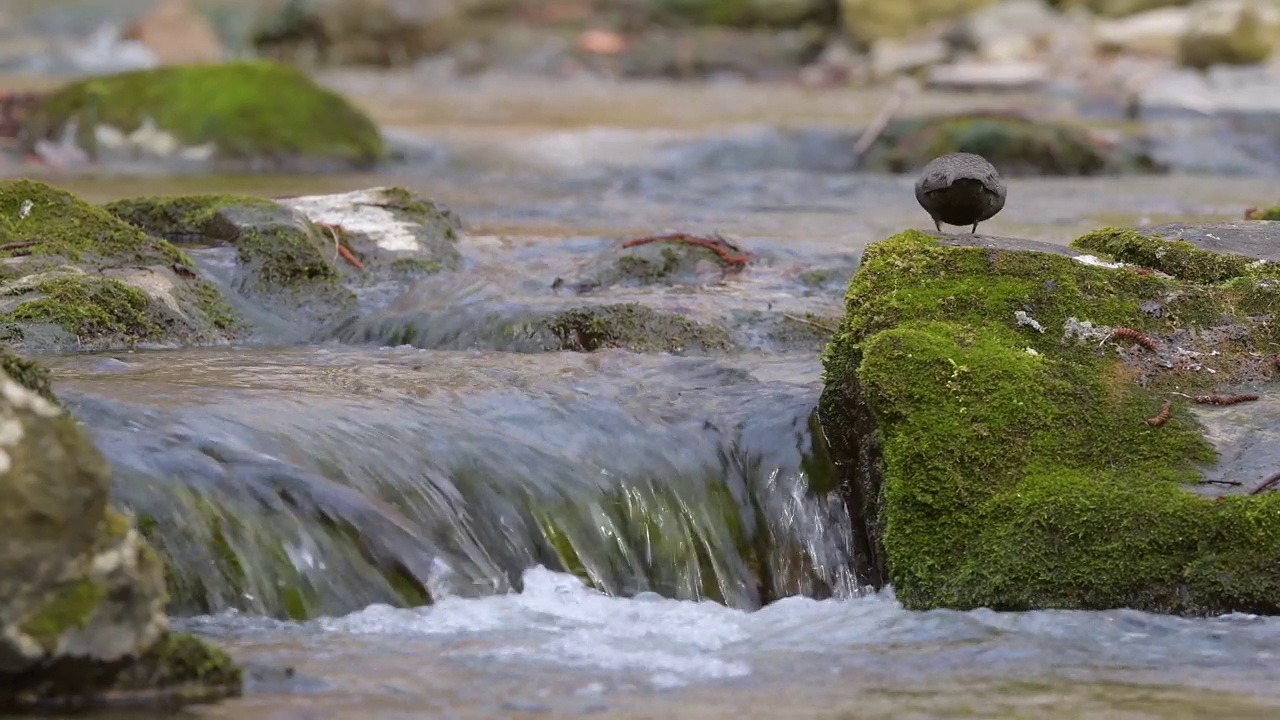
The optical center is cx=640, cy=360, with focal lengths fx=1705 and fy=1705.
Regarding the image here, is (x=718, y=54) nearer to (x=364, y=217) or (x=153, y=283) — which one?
(x=364, y=217)

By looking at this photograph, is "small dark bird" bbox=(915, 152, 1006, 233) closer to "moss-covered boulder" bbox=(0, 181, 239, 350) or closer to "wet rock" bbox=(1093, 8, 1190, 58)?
"moss-covered boulder" bbox=(0, 181, 239, 350)

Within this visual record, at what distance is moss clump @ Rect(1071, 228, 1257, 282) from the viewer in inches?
199

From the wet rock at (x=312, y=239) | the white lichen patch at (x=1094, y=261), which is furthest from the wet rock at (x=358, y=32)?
the white lichen patch at (x=1094, y=261)

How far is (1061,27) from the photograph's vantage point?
88.8 feet

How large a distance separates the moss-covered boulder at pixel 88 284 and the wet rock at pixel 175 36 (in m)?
23.8

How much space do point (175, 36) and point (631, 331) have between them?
85.9ft

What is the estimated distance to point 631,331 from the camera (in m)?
6.23

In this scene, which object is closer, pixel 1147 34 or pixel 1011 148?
pixel 1011 148

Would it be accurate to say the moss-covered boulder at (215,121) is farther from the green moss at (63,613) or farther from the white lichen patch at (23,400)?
the green moss at (63,613)

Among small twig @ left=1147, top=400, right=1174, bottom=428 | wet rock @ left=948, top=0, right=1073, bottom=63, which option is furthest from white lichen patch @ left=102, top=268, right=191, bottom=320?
wet rock @ left=948, top=0, right=1073, bottom=63

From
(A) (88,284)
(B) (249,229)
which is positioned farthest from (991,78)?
(A) (88,284)

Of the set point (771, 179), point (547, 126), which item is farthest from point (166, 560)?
point (547, 126)

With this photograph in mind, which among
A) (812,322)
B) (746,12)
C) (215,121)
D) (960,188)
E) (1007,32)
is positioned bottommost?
(215,121)

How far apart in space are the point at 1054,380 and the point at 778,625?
100 centimetres
